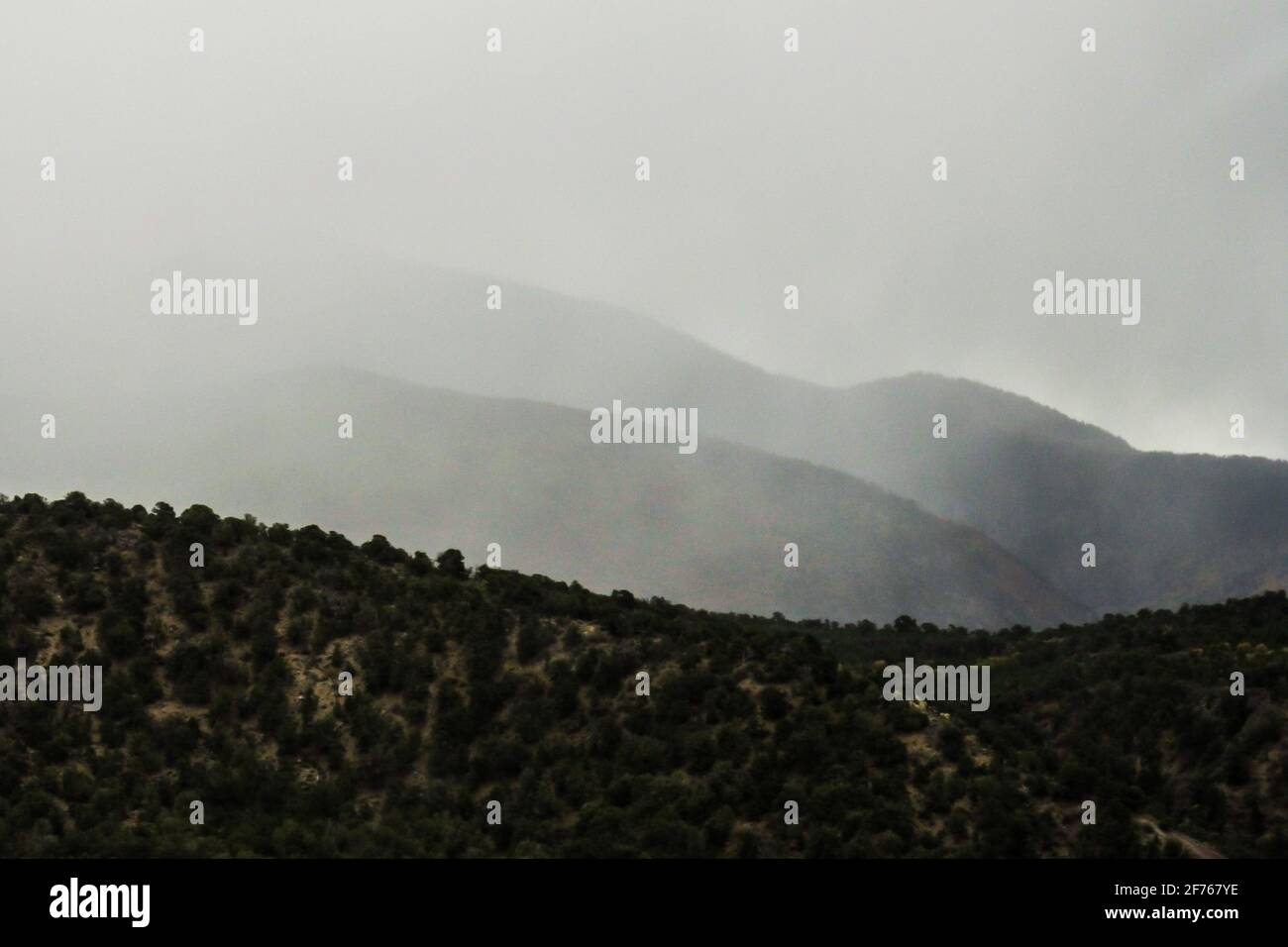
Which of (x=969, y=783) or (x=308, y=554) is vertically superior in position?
(x=308, y=554)

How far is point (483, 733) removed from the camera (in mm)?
46719

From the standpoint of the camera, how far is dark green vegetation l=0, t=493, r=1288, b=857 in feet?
130

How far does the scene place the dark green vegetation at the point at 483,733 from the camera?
130 ft

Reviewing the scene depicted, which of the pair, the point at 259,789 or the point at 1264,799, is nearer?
the point at 259,789

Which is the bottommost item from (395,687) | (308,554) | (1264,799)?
(1264,799)

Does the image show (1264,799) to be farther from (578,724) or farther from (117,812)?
(117,812)

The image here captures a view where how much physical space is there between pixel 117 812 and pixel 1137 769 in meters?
35.3

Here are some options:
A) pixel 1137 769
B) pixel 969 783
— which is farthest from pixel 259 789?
pixel 1137 769
